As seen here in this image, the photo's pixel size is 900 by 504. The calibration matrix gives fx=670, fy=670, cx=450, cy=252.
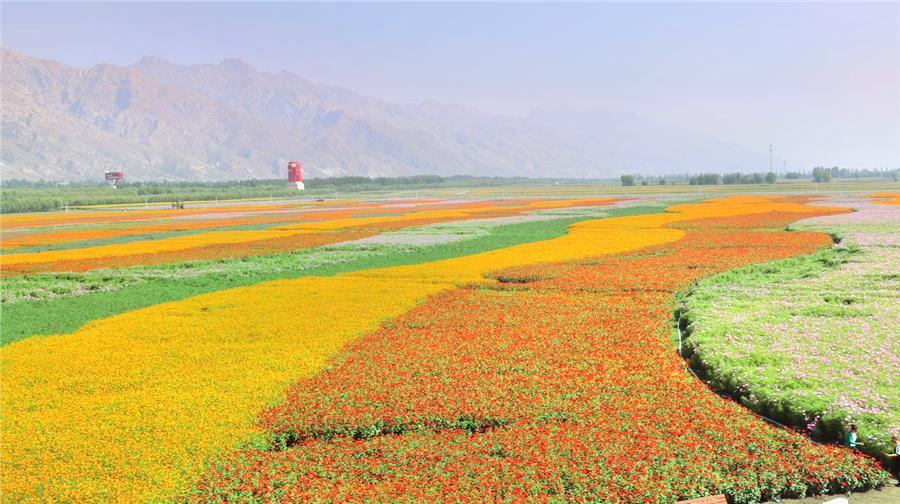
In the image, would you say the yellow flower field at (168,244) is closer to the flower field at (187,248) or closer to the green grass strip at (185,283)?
the flower field at (187,248)

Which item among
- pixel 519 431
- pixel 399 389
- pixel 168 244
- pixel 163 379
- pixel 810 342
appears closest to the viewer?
pixel 519 431

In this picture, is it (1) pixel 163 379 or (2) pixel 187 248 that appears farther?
(2) pixel 187 248

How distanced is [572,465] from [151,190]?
172 metres

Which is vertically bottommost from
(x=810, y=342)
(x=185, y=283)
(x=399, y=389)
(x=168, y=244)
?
(x=399, y=389)

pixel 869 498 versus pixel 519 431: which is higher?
pixel 519 431

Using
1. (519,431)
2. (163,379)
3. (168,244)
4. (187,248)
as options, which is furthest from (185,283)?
(519,431)

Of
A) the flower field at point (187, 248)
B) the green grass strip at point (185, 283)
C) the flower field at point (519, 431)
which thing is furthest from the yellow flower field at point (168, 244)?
the flower field at point (519, 431)

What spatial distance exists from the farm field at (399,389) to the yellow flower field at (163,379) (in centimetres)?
6

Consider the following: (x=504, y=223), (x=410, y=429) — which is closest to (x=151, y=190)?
(x=504, y=223)

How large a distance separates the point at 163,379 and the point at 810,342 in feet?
49.1

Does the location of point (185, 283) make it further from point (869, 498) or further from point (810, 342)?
point (869, 498)

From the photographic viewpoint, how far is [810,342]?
51.9ft

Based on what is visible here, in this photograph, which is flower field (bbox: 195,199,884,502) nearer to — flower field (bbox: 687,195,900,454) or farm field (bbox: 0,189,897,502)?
farm field (bbox: 0,189,897,502)

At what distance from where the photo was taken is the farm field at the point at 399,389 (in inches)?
396
